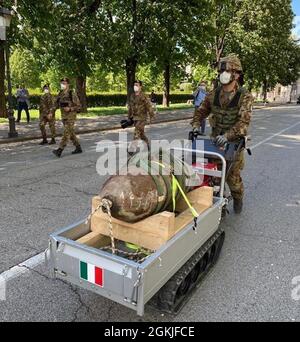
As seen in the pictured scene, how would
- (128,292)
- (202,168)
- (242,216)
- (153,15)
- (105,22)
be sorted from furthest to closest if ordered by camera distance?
(153,15) < (105,22) < (242,216) < (202,168) < (128,292)

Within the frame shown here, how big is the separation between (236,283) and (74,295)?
5.18 feet

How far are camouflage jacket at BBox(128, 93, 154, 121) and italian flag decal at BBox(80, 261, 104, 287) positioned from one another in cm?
789

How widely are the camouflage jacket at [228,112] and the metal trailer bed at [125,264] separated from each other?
1.96 m

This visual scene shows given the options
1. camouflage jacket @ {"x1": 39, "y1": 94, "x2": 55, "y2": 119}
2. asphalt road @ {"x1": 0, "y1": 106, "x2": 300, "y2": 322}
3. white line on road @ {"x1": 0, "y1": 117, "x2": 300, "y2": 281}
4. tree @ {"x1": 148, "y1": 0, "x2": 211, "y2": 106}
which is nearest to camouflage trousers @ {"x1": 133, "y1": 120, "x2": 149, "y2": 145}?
asphalt road @ {"x1": 0, "y1": 106, "x2": 300, "y2": 322}

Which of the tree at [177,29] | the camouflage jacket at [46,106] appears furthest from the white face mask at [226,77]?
the tree at [177,29]

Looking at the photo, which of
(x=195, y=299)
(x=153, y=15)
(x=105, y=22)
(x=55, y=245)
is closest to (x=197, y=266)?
(x=195, y=299)

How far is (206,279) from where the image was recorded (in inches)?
154

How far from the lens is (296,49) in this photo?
225 ft

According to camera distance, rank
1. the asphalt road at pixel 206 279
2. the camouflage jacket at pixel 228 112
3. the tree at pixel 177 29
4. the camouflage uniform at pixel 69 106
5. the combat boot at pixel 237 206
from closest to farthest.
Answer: the asphalt road at pixel 206 279 → the camouflage jacket at pixel 228 112 → the combat boot at pixel 237 206 → the camouflage uniform at pixel 69 106 → the tree at pixel 177 29

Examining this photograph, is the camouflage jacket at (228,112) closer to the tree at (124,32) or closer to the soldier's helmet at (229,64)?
the soldier's helmet at (229,64)

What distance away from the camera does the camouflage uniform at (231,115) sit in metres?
5.08

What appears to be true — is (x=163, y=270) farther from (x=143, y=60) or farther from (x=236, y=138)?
(x=143, y=60)

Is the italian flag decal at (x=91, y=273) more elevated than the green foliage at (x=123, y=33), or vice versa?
the green foliage at (x=123, y=33)

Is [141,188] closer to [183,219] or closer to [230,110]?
[183,219]
